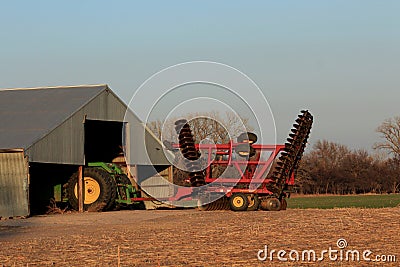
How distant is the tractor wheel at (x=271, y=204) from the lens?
28328 mm

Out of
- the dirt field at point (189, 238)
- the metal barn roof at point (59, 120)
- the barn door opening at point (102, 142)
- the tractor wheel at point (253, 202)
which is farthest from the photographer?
the barn door opening at point (102, 142)

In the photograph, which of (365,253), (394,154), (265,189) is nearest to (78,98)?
(265,189)

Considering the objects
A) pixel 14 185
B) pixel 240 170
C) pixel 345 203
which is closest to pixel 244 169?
pixel 240 170

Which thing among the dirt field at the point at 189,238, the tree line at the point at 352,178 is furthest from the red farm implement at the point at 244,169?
the tree line at the point at 352,178

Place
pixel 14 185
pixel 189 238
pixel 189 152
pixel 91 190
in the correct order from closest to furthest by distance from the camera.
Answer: pixel 189 238 < pixel 14 185 < pixel 189 152 < pixel 91 190

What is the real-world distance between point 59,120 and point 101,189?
3.52 m

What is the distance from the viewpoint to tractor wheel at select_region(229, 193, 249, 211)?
28219 mm

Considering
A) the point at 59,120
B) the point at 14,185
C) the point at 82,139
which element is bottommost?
the point at 14,185

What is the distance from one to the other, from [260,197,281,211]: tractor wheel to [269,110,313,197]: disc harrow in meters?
0.31

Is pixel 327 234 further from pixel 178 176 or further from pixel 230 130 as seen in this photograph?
pixel 178 176

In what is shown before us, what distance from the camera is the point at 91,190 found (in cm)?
3117

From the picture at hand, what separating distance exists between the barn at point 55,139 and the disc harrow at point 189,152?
419cm

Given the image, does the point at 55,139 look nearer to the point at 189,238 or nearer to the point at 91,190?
the point at 91,190

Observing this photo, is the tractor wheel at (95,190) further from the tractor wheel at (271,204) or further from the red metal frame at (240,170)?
the tractor wheel at (271,204)
